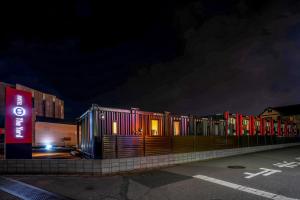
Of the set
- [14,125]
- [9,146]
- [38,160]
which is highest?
[14,125]

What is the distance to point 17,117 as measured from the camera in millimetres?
10555

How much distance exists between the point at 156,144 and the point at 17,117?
722 centimetres

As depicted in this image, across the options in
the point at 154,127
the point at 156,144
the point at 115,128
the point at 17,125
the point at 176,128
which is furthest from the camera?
the point at 176,128

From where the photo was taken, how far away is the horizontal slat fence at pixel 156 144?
10951mm

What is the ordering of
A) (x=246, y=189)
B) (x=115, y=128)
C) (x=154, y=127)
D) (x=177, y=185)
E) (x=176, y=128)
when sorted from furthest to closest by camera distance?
1. (x=176, y=128)
2. (x=154, y=127)
3. (x=115, y=128)
4. (x=177, y=185)
5. (x=246, y=189)

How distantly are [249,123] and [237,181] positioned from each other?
16.1 metres

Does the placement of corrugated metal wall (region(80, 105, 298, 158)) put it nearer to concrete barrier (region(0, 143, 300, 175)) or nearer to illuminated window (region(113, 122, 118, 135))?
illuminated window (region(113, 122, 118, 135))

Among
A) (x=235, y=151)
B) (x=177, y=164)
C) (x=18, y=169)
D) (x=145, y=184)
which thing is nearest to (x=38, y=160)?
(x=18, y=169)

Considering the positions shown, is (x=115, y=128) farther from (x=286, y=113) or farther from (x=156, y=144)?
(x=286, y=113)

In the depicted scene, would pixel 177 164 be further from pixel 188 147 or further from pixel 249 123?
pixel 249 123

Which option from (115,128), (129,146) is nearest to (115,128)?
(115,128)

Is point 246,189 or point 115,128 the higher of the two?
point 115,128

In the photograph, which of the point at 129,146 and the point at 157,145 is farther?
the point at 157,145

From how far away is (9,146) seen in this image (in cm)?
1029
